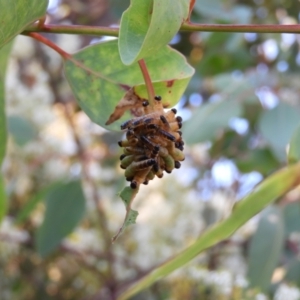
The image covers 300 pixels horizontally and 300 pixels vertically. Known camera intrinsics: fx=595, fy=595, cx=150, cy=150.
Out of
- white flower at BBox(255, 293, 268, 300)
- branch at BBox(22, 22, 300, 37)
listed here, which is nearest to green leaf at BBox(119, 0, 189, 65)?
branch at BBox(22, 22, 300, 37)

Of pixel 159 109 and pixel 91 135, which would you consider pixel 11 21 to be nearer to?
pixel 159 109

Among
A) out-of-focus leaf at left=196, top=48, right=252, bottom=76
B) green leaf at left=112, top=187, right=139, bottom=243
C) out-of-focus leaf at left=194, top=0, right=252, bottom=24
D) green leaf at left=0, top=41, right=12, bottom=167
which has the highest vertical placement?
out-of-focus leaf at left=196, top=48, right=252, bottom=76

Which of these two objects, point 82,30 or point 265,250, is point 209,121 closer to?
point 265,250

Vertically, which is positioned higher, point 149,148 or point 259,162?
point 259,162

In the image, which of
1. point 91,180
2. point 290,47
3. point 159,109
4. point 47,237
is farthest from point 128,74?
point 290,47

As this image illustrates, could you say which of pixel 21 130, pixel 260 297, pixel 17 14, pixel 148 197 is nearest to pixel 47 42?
pixel 17 14

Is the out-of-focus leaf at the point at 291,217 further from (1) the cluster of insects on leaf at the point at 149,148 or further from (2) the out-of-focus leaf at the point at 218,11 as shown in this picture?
(1) the cluster of insects on leaf at the point at 149,148

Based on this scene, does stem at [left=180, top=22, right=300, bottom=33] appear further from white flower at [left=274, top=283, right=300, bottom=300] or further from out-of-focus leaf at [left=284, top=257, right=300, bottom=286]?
out-of-focus leaf at [left=284, top=257, right=300, bottom=286]
